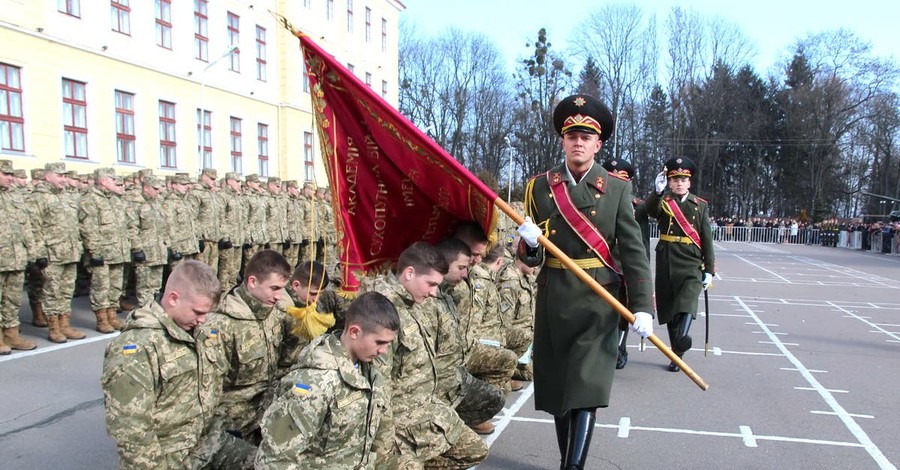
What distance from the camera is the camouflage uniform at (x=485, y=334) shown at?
17.6 ft

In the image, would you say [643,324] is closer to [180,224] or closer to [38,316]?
[38,316]

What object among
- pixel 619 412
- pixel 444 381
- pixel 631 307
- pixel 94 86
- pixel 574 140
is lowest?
pixel 619 412

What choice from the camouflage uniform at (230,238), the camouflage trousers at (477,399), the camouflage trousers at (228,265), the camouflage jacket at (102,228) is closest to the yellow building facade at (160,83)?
the camouflage uniform at (230,238)

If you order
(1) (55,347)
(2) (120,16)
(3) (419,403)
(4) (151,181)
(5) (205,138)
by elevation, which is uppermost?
(2) (120,16)

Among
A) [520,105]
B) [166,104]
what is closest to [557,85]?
[520,105]

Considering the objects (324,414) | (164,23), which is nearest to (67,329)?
(324,414)

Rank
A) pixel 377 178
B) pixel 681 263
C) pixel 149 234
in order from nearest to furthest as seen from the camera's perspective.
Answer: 1. pixel 377 178
2. pixel 681 263
3. pixel 149 234

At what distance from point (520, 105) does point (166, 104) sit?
39138 millimetres

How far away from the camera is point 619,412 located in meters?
5.71

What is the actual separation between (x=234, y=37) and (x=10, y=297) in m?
19.5

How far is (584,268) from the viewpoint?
3.81 metres

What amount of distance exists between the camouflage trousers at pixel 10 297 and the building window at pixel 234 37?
18.6 meters

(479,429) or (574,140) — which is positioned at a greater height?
(574,140)

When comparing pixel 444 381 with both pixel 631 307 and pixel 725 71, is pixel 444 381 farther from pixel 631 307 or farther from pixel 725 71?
pixel 725 71
